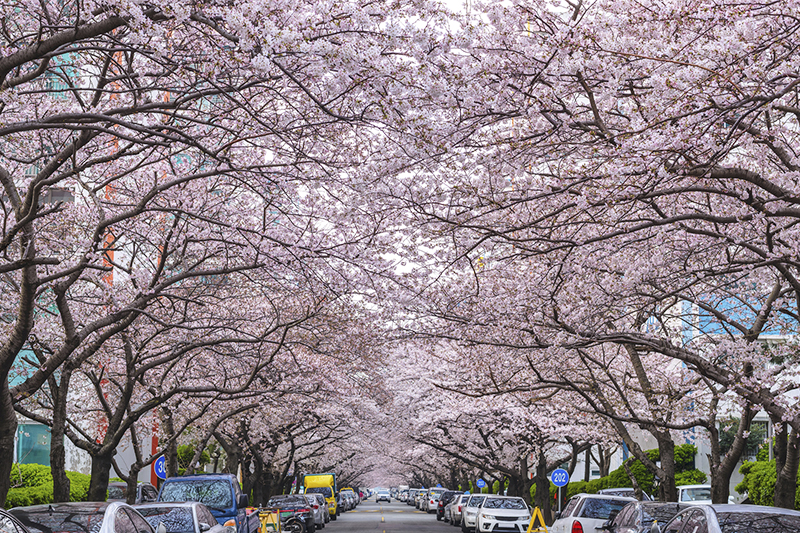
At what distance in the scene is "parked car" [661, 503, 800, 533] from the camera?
835 centimetres

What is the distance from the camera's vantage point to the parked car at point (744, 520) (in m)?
8.35

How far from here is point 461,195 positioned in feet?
38.2

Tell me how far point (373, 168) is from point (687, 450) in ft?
106

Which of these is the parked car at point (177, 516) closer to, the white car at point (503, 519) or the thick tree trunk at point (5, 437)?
the thick tree trunk at point (5, 437)

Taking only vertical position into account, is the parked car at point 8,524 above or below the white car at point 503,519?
above

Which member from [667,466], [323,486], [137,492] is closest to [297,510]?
[137,492]

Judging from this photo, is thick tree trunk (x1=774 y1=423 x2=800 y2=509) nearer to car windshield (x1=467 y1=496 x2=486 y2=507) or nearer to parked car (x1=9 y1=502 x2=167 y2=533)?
parked car (x1=9 y1=502 x2=167 y2=533)

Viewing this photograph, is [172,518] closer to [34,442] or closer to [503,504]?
[503,504]

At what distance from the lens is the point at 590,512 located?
1623cm

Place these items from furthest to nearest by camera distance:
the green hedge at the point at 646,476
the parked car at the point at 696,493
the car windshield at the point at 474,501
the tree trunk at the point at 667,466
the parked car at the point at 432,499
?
the parked car at the point at 432,499 → the green hedge at the point at 646,476 → the car windshield at the point at 474,501 → the parked car at the point at 696,493 → the tree trunk at the point at 667,466

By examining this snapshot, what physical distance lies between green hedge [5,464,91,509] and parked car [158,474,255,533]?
782cm

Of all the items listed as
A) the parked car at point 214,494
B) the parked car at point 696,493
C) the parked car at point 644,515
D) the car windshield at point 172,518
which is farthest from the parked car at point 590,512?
the parked car at point 696,493

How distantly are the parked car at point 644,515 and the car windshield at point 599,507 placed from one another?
2.18 m

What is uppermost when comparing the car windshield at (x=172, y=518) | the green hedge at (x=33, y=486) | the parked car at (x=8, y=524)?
the green hedge at (x=33, y=486)
